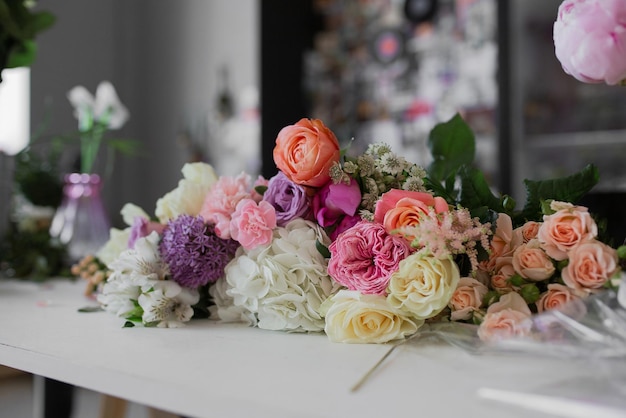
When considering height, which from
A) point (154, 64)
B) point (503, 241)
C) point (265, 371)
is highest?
point (154, 64)

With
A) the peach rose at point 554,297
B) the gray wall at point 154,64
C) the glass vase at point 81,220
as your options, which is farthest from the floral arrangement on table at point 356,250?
the gray wall at point 154,64

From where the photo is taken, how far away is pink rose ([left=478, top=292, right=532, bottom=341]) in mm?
505

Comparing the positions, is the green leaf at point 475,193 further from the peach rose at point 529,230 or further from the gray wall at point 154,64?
the gray wall at point 154,64

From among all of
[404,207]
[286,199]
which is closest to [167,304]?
[286,199]

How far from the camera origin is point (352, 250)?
24.0 inches

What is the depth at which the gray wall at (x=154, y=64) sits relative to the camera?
3.19 m

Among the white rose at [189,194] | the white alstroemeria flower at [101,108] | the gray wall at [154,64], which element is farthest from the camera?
the gray wall at [154,64]

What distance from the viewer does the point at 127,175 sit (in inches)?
137

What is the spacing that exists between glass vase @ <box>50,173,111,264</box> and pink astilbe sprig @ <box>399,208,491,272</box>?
959 mm

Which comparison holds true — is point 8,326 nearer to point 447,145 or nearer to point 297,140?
point 297,140

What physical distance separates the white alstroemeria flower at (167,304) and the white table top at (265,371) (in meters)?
0.02

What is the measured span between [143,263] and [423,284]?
0.33 metres

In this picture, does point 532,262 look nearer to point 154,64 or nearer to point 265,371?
point 265,371

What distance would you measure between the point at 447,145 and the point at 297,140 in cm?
27
